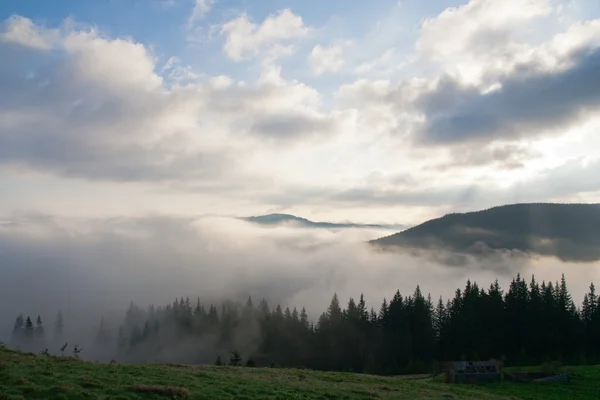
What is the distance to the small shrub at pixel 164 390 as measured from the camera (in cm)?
2402

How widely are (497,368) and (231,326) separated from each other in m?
99.4

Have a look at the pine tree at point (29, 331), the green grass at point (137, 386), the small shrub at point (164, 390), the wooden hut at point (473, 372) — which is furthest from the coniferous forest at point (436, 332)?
the pine tree at point (29, 331)

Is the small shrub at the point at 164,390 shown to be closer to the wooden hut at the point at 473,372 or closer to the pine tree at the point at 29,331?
the wooden hut at the point at 473,372

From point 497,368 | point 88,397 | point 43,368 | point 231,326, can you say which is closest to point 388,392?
point 88,397

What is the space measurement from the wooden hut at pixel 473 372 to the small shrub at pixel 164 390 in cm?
4029

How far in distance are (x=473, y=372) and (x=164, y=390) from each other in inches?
1700

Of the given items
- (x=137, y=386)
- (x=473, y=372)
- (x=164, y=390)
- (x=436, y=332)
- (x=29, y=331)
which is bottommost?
(x=29, y=331)

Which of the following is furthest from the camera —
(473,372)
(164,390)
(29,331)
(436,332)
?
(29,331)

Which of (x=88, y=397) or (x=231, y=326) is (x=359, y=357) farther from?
(x=88, y=397)

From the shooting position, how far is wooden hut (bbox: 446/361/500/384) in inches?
2125

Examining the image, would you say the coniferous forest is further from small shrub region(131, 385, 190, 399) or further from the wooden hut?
small shrub region(131, 385, 190, 399)

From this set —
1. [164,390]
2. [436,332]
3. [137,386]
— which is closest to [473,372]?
[164,390]

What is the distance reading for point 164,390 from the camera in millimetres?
24312

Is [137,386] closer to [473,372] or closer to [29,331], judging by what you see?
[473,372]
